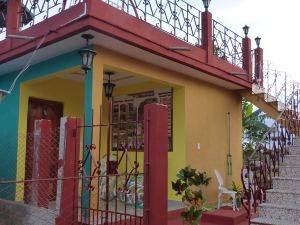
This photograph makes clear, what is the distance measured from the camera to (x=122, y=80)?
9648 millimetres

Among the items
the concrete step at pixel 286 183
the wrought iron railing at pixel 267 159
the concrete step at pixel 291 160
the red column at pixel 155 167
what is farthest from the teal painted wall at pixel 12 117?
the concrete step at pixel 291 160

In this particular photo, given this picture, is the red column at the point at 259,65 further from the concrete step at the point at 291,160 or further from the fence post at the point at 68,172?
the fence post at the point at 68,172

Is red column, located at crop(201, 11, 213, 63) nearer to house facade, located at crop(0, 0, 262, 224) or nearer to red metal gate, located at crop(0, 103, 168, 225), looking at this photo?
house facade, located at crop(0, 0, 262, 224)

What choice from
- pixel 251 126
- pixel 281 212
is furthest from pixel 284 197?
pixel 251 126

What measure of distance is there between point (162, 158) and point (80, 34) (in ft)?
9.14

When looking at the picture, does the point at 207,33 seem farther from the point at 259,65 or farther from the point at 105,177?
the point at 105,177

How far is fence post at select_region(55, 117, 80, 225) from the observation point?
18.2ft

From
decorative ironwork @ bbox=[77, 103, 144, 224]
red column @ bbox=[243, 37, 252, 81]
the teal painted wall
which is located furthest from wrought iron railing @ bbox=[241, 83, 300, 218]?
the teal painted wall

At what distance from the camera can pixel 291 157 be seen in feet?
23.0

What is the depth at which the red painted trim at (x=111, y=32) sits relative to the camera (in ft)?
20.1

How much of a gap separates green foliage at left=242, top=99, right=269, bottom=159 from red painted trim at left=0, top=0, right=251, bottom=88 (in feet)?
22.7

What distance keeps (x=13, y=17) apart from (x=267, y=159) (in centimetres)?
620

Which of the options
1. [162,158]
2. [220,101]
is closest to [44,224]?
[162,158]

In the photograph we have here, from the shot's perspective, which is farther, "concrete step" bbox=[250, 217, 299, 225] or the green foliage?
the green foliage
